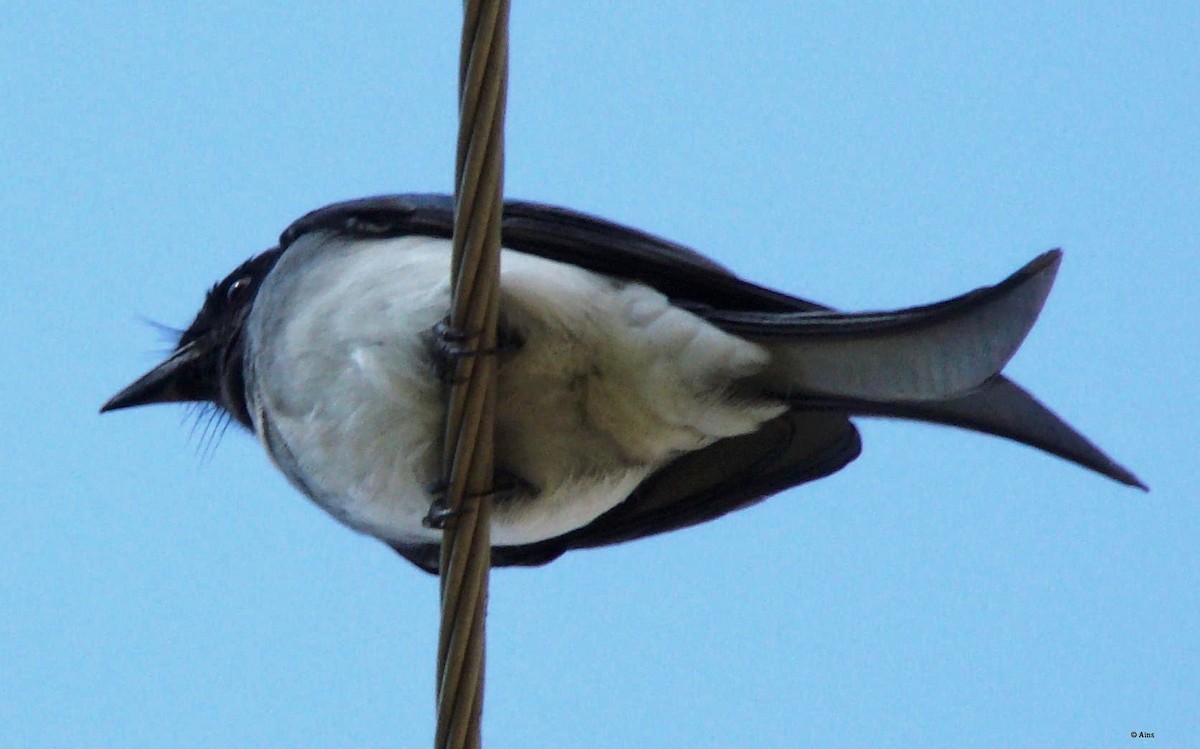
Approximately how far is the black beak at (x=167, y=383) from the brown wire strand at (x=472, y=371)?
4.89 feet

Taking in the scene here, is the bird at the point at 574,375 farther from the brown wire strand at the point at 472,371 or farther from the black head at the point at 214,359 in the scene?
the black head at the point at 214,359

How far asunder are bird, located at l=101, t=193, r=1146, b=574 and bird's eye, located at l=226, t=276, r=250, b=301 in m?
0.26

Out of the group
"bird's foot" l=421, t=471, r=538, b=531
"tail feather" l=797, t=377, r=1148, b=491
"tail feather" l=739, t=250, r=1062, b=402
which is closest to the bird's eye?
"bird's foot" l=421, t=471, r=538, b=531

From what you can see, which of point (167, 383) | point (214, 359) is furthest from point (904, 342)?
point (167, 383)

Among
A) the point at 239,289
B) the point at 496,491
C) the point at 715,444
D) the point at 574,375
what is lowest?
the point at 496,491

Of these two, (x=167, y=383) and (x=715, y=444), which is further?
(x=167, y=383)

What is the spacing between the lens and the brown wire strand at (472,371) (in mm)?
2557

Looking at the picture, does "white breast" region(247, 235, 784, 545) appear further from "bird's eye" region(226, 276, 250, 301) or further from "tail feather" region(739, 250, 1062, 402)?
"bird's eye" region(226, 276, 250, 301)

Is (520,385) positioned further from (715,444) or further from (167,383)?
(167,383)

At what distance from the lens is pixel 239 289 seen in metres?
4.12

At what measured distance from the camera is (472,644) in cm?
271

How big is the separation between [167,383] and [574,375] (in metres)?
1.35

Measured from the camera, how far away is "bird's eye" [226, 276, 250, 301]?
13.5ft

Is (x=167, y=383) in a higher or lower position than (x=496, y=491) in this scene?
higher
